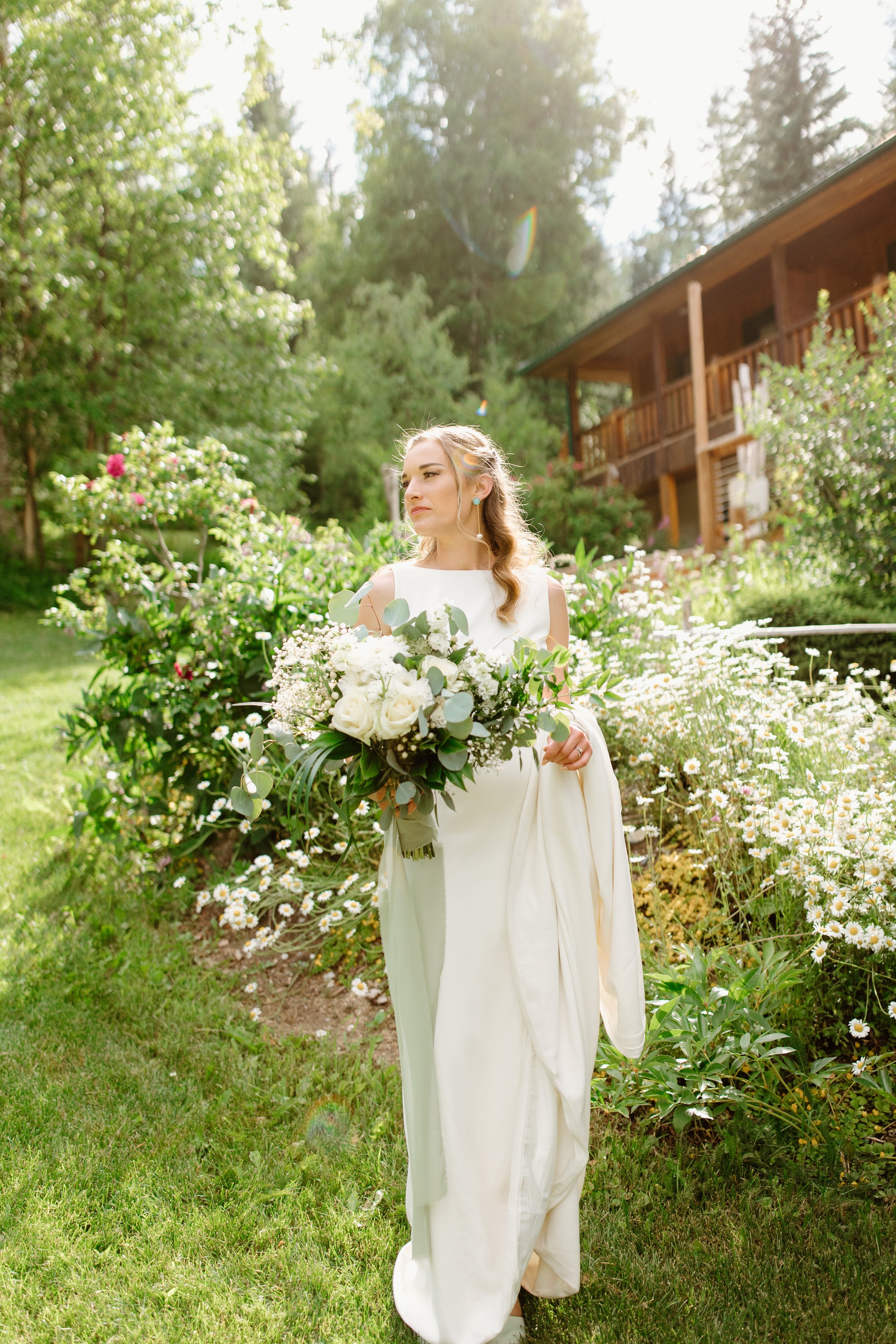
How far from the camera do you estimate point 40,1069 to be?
3086mm

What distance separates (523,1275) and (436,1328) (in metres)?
0.25

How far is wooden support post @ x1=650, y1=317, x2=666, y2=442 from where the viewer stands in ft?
49.2

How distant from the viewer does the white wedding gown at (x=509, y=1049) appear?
1.93m

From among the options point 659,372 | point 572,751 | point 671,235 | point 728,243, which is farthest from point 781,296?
point 671,235

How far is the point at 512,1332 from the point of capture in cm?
199

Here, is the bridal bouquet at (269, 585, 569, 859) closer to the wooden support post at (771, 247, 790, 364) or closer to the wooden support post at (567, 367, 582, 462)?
the wooden support post at (771, 247, 790, 364)

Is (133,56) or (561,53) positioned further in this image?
(561,53)

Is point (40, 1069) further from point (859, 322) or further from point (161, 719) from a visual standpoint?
point (859, 322)

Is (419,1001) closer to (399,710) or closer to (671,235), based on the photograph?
(399,710)

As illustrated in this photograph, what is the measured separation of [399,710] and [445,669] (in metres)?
0.14

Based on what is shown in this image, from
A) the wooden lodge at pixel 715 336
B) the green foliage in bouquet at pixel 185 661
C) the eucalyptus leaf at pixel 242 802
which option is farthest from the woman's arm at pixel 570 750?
the wooden lodge at pixel 715 336

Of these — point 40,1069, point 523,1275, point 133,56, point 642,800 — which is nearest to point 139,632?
point 40,1069

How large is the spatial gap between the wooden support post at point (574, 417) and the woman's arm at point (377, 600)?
51.7 ft

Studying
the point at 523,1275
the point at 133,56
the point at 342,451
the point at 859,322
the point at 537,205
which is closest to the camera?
the point at 523,1275
